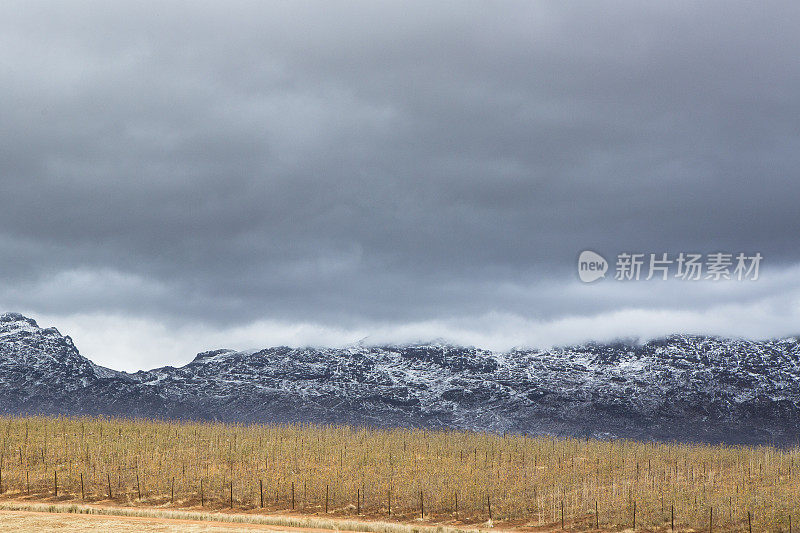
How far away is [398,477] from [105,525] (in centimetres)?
4389

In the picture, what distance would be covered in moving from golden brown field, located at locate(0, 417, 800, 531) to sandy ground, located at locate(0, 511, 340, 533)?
15.6 m

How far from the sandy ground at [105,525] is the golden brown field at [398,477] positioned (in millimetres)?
15612

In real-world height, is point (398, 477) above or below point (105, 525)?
below

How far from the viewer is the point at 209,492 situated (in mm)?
86500

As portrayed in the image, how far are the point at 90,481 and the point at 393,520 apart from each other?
34.7m

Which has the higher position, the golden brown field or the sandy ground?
the sandy ground

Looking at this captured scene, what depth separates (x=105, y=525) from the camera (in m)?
57.4

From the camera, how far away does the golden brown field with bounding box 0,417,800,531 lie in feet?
253

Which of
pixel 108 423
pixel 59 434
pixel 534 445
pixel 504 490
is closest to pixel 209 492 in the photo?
pixel 504 490

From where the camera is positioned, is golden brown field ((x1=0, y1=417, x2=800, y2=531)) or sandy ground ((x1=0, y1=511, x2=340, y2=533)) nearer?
sandy ground ((x1=0, y1=511, x2=340, y2=533))

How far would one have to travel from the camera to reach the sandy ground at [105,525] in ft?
182

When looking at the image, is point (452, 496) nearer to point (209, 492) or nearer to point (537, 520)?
point (537, 520)

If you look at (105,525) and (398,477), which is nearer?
(105,525)

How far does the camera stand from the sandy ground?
182 ft
